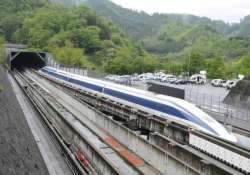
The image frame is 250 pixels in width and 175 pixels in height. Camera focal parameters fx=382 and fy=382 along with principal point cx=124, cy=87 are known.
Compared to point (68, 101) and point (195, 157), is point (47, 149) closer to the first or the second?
point (195, 157)

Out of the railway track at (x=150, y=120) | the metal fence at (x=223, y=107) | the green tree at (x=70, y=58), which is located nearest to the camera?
the railway track at (x=150, y=120)

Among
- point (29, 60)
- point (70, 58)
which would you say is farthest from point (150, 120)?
point (70, 58)

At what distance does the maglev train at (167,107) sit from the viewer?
22.0 meters

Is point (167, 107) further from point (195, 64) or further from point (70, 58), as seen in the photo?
point (70, 58)

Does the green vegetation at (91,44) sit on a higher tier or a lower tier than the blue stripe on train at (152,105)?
higher

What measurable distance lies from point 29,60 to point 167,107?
7129 cm

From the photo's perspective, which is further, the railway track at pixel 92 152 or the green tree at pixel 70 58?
the green tree at pixel 70 58

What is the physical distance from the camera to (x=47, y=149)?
23.5m

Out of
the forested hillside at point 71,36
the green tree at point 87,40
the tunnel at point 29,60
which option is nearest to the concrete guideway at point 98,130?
the tunnel at point 29,60

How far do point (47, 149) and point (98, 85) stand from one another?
65.0 ft

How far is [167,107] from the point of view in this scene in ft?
88.1

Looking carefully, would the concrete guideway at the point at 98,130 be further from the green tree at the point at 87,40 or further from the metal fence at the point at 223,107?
the green tree at the point at 87,40

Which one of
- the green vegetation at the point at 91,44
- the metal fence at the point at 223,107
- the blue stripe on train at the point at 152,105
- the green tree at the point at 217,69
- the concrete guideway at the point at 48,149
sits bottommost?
the concrete guideway at the point at 48,149

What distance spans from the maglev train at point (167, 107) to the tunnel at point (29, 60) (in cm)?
4460
